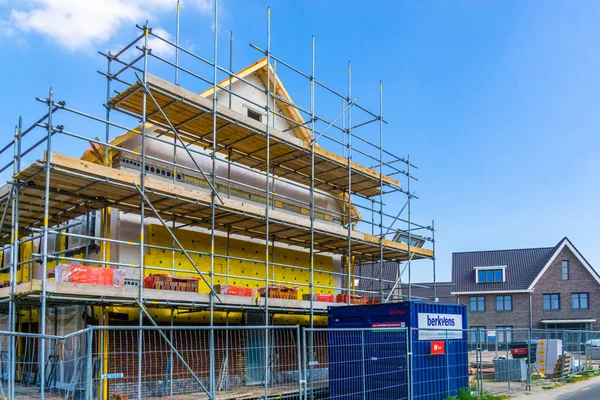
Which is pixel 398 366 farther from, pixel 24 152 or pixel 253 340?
pixel 24 152

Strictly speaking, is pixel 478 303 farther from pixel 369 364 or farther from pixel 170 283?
pixel 170 283

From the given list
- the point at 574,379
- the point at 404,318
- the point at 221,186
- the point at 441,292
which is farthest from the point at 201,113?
the point at 441,292

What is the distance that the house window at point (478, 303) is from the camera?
156 feet

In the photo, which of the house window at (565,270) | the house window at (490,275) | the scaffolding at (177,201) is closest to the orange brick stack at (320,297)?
the scaffolding at (177,201)

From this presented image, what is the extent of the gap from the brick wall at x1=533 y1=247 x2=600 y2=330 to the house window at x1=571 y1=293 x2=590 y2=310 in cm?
21

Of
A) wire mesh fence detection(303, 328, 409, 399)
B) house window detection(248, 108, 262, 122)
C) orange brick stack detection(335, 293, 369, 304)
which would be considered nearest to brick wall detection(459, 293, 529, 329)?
orange brick stack detection(335, 293, 369, 304)

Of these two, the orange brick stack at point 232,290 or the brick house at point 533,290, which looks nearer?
the orange brick stack at point 232,290

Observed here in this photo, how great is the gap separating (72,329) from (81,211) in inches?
114

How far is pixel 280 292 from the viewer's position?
53.7 ft

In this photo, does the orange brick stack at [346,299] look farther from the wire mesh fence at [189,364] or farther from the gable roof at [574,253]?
the gable roof at [574,253]

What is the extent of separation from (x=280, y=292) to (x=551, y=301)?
35292mm

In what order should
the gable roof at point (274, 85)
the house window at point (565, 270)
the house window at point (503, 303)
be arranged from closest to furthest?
1. the gable roof at point (274, 85)
2. the house window at point (565, 270)
3. the house window at point (503, 303)

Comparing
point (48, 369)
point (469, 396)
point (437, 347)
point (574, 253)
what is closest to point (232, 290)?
point (48, 369)

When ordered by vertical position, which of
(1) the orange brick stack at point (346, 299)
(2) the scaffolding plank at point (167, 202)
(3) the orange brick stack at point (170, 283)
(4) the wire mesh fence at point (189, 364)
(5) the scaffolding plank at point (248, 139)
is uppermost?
(5) the scaffolding plank at point (248, 139)
